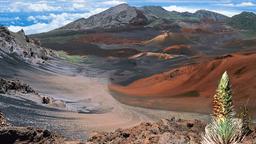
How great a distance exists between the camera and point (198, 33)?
6467 inches

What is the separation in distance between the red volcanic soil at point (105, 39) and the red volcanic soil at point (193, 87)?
266 ft

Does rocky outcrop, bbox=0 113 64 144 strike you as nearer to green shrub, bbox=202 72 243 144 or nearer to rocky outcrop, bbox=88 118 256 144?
rocky outcrop, bbox=88 118 256 144

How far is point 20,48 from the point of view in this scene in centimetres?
7238

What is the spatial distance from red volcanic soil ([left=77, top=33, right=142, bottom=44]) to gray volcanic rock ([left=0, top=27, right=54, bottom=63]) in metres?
65.5

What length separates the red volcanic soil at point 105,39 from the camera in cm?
14888

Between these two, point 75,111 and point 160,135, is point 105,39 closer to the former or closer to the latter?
point 75,111

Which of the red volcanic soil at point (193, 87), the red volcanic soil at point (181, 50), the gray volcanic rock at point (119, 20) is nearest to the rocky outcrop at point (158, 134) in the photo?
the red volcanic soil at point (193, 87)

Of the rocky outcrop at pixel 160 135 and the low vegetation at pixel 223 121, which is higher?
the low vegetation at pixel 223 121

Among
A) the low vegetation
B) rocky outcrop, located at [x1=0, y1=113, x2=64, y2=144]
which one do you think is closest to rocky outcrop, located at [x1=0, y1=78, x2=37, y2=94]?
rocky outcrop, located at [x1=0, y1=113, x2=64, y2=144]

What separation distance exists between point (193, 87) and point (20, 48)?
2616 cm

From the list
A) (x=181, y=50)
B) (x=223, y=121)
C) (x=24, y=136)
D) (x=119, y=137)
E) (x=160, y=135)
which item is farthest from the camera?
(x=181, y=50)

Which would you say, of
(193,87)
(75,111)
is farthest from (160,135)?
(193,87)

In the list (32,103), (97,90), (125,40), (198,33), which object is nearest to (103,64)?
(97,90)

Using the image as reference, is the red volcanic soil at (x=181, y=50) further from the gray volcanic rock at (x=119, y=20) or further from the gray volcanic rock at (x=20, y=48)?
the gray volcanic rock at (x=119, y=20)
